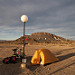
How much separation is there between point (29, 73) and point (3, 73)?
1.92 meters

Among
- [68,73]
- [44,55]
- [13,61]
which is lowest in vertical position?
[68,73]

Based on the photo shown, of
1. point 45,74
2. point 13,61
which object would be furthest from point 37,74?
point 13,61

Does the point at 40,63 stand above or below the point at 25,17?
Answer: below

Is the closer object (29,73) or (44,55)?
(29,73)

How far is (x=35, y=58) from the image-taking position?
813 centimetres

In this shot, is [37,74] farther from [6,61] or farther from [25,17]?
[25,17]

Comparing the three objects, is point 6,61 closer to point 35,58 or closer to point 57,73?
point 35,58

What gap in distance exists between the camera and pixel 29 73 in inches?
222

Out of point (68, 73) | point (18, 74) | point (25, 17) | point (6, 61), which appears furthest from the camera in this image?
point (6, 61)

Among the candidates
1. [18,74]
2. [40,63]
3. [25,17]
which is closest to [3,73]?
[18,74]

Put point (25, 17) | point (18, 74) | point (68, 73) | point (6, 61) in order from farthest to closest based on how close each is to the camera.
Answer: point (6, 61) → point (25, 17) → point (68, 73) → point (18, 74)

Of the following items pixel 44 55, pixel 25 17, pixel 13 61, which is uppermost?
pixel 25 17

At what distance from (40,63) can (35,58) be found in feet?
2.41

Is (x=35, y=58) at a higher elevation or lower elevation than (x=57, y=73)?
higher
